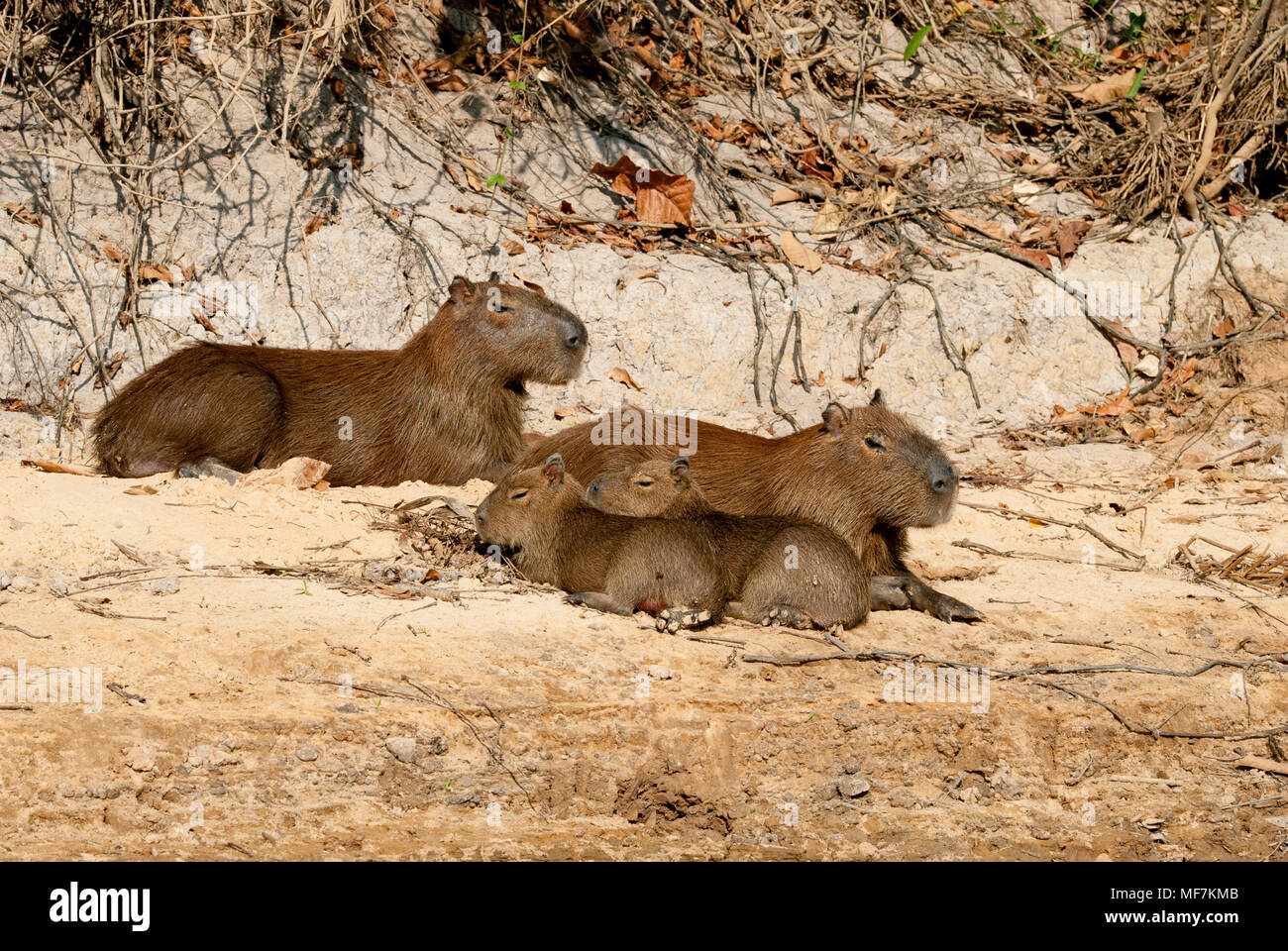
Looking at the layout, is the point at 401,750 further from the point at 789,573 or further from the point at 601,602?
the point at 789,573

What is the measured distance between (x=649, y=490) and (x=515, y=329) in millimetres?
1659

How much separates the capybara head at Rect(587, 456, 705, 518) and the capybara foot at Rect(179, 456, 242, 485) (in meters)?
1.75

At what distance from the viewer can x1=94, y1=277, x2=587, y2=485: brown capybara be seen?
638cm

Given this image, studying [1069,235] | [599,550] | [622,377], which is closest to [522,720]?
[599,550]

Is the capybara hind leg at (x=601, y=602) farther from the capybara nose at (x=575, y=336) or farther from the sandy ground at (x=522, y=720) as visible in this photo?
the capybara nose at (x=575, y=336)

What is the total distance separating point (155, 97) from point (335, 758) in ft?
16.6

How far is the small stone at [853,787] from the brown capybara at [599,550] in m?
0.81

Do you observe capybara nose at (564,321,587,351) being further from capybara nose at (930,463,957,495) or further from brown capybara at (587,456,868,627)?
capybara nose at (930,463,957,495)

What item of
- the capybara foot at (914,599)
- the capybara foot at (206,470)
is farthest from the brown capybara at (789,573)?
the capybara foot at (206,470)

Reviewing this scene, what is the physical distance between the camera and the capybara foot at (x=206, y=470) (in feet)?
20.2

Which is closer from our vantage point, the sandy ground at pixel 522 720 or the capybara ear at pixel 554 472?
the sandy ground at pixel 522 720

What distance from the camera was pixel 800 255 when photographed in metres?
8.18

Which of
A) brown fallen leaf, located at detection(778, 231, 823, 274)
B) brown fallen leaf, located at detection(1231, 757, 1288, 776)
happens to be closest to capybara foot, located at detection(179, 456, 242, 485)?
brown fallen leaf, located at detection(778, 231, 823, 274)

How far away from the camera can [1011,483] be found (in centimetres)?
706
